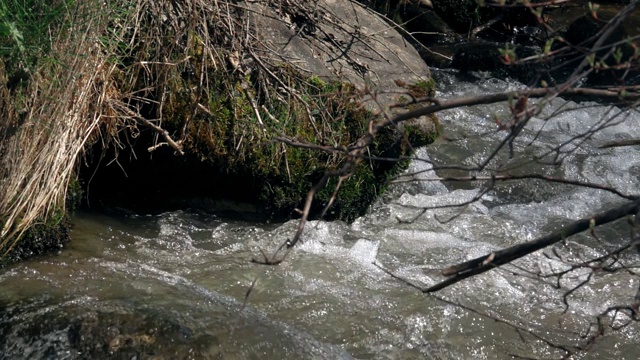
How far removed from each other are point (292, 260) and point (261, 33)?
4.67ft

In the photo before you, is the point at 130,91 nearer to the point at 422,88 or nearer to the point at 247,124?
the point at 247,124

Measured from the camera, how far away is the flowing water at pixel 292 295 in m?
3.76

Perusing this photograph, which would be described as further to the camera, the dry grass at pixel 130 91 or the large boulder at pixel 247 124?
the large boulder at pixel 247 124

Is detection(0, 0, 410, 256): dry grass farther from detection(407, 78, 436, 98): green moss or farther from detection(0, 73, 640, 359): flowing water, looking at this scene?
detection(407, 78, 436, 98): green moss

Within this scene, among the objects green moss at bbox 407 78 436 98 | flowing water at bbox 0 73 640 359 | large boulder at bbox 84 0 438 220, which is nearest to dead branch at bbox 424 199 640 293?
flowing water at bbox 0 73 640 359

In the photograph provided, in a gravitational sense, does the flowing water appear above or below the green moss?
below

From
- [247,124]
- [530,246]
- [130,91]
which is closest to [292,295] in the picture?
[247,124]

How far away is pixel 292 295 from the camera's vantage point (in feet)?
14.7

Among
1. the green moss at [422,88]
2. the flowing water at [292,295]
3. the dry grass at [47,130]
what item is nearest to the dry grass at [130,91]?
the dry grass at [47,130]

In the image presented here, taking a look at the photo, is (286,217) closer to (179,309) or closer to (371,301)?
(371,301)

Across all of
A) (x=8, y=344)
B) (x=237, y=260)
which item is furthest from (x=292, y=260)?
(x=8, y=344)

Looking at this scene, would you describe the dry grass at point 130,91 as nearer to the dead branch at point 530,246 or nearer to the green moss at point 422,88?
the green moss at point 422,88

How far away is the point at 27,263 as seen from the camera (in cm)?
429

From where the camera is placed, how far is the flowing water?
12.3 ft
